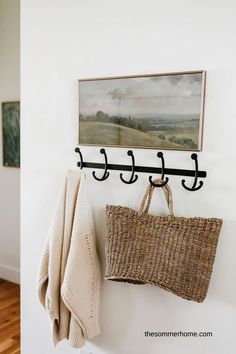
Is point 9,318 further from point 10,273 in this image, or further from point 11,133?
point 11,133

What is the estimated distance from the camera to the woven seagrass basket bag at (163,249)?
1018 mm

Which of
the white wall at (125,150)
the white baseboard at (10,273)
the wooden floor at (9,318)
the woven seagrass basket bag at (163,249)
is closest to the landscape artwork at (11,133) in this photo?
the white baseboard at (10,273)

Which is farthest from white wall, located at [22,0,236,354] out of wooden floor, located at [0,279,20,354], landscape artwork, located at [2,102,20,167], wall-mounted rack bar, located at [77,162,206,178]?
landscape artwork, located at [2,102,20,167]

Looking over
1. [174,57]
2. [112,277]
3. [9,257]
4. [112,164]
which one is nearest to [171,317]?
[112,277]

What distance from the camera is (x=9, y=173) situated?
3.09 m

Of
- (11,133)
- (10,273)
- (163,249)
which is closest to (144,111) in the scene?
(163,249)

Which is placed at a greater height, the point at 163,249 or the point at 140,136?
the point at 140,136

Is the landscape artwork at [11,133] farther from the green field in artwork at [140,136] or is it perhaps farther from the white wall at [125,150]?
the green field in artwork at [140,136]

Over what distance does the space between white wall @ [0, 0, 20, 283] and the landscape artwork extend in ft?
0.19

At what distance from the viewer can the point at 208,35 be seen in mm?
1044

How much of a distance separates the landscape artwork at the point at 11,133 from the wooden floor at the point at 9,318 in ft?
3.68

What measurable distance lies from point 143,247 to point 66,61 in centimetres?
77

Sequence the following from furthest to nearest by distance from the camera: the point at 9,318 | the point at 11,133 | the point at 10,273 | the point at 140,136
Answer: the point at 10,273, the point at 11,133, the point at 9,318, the point at 140,136

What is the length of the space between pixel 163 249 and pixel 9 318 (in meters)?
2.00
